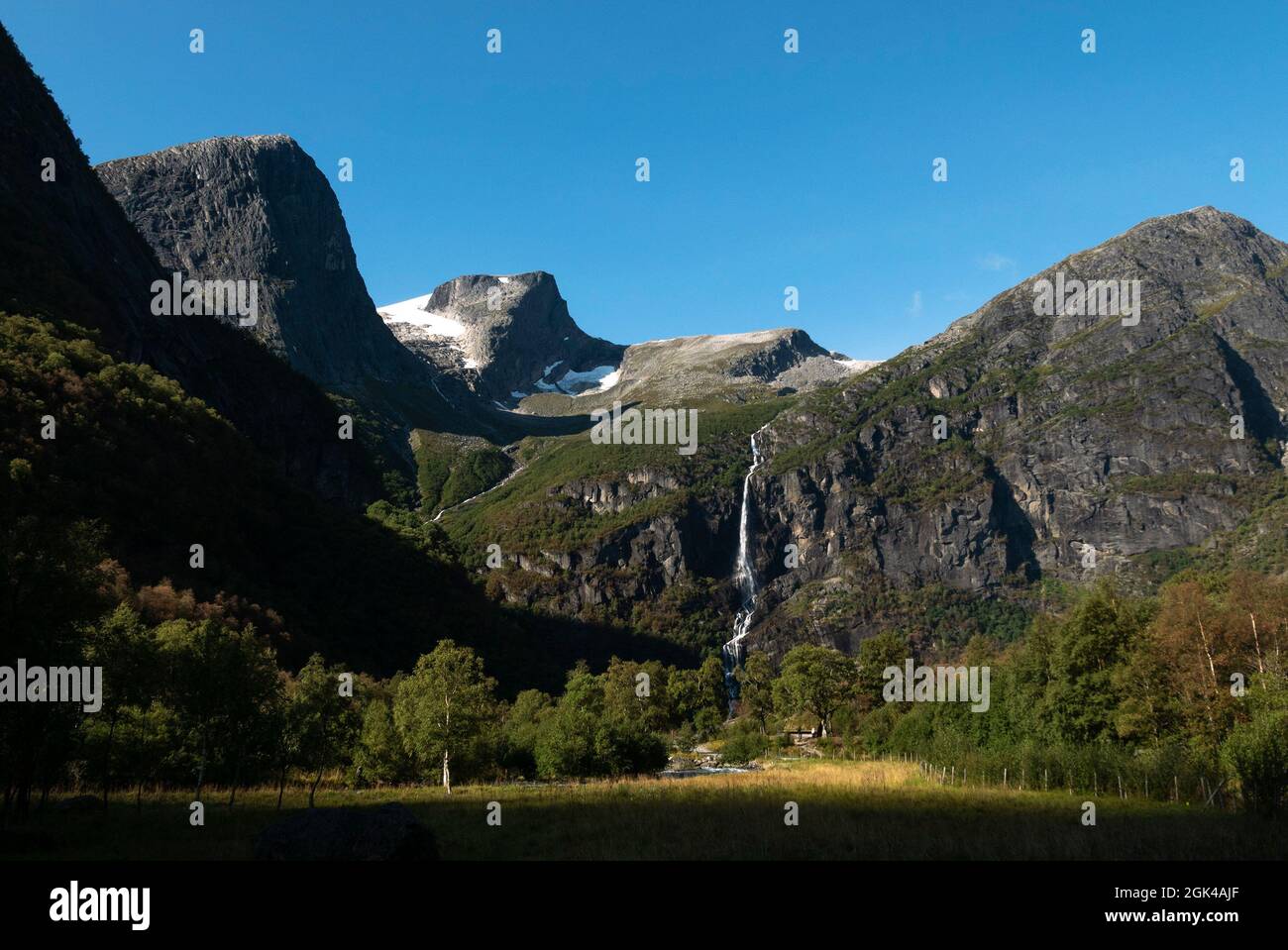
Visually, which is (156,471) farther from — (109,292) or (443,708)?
(443,708)

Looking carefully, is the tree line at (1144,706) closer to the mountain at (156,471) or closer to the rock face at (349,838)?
the rock face at (349,838)

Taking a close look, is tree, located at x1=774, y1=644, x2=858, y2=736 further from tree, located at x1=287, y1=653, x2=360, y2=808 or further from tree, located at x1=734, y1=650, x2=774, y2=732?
tree, located at x1=287, y1=653, x2=360, y2=808

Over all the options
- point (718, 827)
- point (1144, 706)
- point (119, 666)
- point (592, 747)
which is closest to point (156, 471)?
point (592, 747)

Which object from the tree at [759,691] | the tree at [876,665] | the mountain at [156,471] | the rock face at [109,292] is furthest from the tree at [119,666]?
the tree at [759,691]

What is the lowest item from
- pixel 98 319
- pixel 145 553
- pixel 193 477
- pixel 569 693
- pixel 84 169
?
pixel 569 693
